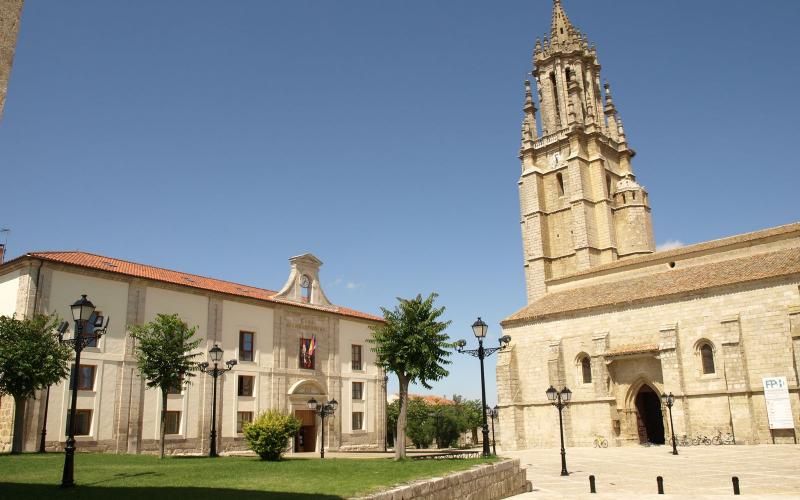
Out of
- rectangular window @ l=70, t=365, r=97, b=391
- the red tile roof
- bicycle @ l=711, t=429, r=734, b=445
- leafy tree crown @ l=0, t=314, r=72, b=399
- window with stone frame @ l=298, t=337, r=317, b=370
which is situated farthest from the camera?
window with stone frame @ l=298, t=337, r=317, b=370

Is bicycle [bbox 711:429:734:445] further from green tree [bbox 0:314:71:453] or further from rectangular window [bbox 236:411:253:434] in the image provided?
green tree [bbox 0:314:71:453]

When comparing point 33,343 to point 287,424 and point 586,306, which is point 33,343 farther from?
point 586,306

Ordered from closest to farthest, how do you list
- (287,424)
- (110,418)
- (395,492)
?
(395,492) → (287,424) → (110,418)

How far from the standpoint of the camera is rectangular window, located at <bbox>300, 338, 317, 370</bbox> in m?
35.6

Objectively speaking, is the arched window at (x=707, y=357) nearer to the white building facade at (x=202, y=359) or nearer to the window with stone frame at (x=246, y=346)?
the white building facade at (x=202, y=359)

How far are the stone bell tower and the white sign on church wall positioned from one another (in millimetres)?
22543

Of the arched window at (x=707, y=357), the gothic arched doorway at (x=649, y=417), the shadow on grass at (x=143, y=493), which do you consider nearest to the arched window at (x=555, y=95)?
the gothic arched doorway at (x=649, y=417)

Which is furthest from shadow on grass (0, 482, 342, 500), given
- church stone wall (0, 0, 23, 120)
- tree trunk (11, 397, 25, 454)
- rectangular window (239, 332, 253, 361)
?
rectangular window (239, 332, 253, 361)

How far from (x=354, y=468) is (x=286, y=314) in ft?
69.2

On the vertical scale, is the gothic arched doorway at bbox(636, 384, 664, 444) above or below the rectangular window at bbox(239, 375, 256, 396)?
below

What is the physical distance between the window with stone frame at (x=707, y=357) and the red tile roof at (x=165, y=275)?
65.6 feet

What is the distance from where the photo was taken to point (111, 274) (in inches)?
1085

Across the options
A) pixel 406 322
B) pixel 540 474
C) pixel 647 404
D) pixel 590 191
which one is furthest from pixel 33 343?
pixel 590 191

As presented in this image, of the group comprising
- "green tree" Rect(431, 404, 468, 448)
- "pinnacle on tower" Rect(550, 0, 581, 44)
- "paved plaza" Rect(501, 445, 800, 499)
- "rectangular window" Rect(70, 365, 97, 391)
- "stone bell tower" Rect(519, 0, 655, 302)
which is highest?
"pinnacle on tower" Rect(550, 0, 581, 44)
